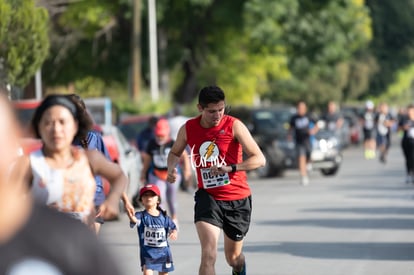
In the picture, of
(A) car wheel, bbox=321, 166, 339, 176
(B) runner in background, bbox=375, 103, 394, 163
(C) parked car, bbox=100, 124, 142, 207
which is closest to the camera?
(C) parked car, bbox=100, 124, 142, 207

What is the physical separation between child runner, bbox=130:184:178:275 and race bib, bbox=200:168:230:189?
92cm

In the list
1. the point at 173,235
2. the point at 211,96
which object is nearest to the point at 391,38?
the point at 173,235

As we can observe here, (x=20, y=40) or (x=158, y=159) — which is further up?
(x=20, y=40)

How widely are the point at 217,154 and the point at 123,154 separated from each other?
28.7ft

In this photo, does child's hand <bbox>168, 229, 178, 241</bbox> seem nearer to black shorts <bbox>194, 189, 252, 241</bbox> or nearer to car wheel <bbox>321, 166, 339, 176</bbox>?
black shorts <bbox>194, 189, 252, 241</bbox>

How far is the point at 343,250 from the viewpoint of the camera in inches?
517

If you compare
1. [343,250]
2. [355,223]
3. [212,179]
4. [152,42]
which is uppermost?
[152,42]

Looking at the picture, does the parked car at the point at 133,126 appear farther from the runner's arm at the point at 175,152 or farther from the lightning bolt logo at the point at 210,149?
the lightning bolt logo at the point at 210,149

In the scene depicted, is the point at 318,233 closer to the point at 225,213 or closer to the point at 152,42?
the point at 225,213

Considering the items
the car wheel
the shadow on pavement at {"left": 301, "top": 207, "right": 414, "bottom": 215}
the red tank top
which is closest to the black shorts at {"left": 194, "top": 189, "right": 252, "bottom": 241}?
the red tank top

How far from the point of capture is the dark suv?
93.9 feet

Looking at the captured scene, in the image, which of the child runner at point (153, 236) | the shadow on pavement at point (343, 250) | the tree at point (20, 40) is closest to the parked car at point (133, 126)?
the tree at point (20, 40)

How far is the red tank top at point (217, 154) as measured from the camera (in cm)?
899

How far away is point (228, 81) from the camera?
47.6m
